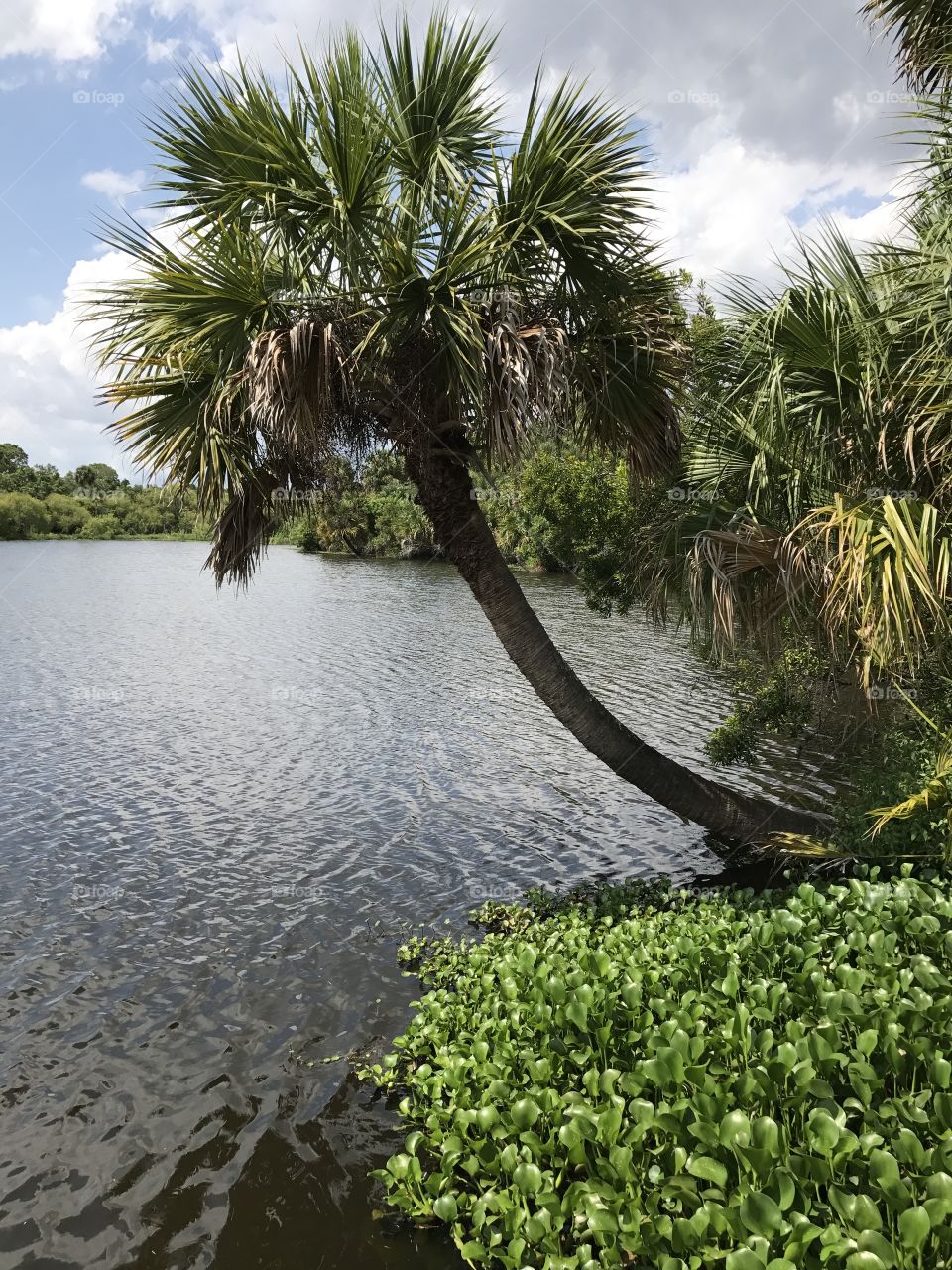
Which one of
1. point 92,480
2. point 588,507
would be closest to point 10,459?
point 92,480

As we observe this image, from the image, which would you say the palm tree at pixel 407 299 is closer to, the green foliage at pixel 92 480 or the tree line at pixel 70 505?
the tree line at pixel 70 505

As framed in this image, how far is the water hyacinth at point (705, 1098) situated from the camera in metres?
3.27

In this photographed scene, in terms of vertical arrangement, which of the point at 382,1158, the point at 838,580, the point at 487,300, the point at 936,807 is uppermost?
the point at 487,300

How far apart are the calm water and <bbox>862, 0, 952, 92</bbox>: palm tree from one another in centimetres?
874

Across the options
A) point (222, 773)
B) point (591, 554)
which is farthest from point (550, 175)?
point (222, 773)

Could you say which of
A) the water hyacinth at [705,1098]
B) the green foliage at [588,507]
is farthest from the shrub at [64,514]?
the water hyacinth at [705,1098]

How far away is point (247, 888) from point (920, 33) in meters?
11.2

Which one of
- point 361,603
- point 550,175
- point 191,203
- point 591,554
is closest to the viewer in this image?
point 550,175

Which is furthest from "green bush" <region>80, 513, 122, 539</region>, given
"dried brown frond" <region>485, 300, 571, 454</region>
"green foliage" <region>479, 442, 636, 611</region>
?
"dried brown frond" <region>485, 300, 571, 454</region>

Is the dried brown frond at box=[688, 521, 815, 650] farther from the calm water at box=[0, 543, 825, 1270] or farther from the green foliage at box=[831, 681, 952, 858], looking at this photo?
the calm water at box=[0, 543, 825, 1270]

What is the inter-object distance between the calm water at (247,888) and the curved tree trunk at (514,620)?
207cm

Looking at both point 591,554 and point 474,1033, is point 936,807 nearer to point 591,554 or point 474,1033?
point 474,1033

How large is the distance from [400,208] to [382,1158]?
6854 millimetres

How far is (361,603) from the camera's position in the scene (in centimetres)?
3603
